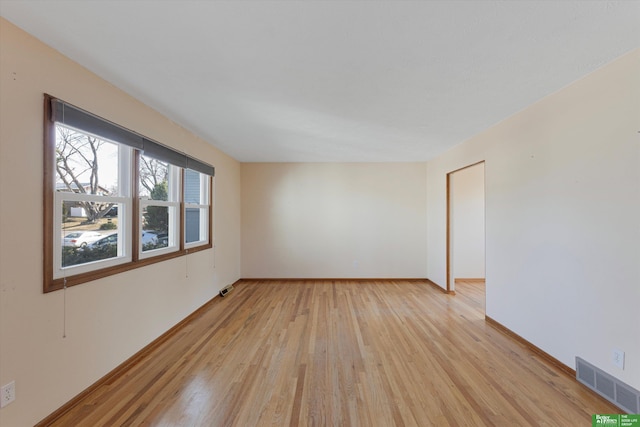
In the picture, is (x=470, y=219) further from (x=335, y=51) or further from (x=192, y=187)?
(x=192, y=187)

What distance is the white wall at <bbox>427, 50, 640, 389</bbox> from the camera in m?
1.74

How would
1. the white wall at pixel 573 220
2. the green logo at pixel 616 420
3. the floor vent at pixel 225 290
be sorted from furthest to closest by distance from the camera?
the floor vent at pixel 225 290 < the white wall at pixel 573 220 < the green logo at pixel 616 420

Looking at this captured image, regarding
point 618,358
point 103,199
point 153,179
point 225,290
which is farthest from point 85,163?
point 618,358

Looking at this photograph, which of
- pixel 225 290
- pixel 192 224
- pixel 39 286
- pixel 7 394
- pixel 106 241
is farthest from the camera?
pixel 225 290

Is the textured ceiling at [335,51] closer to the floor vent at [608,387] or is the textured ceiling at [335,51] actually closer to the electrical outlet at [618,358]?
the electrical outlet at [618,358]

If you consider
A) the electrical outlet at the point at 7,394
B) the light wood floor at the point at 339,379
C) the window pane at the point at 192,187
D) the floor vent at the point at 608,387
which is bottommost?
the light wood floor at the point at 339,379

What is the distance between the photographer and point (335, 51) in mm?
1664

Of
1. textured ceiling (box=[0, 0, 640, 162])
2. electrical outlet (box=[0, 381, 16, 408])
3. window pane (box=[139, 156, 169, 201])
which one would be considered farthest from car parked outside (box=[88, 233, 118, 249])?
textured ceiling (box=[0, 0, 640, 162])

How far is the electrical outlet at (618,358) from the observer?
176 centimetres

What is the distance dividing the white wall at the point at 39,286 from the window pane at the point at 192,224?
1.12 m

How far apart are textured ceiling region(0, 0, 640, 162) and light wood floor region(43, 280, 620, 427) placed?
96.3 inches

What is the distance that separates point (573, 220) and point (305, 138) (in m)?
2.97

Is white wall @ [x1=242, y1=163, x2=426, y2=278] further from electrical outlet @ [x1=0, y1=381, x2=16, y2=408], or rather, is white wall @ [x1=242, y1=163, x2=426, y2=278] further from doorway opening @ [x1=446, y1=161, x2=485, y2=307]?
electrical outlet @ [x1=0, y1=381, x2=16, y2=408]

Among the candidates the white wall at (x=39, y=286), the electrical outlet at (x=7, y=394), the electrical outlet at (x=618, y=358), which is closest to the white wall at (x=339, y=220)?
the white wall at (x=39, y=286)
